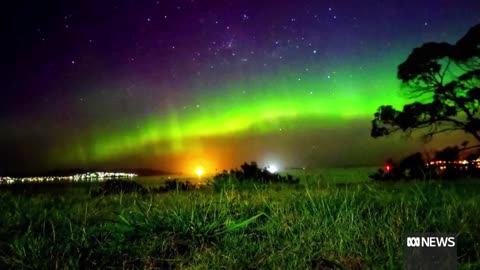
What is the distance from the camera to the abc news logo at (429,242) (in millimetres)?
2533

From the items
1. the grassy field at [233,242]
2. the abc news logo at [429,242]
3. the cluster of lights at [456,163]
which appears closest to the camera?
the abc news logo at [429,242]

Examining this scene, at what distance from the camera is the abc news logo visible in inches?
99.7

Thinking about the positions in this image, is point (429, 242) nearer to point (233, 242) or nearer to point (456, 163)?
point (233, 242)

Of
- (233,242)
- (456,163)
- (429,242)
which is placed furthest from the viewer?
(456,163)

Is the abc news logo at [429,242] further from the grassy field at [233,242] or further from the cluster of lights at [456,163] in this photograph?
the cluster of lights at [456,163]

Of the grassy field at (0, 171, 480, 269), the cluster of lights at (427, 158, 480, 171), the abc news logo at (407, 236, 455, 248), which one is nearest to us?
the abc news logo at (407, 236, 455, 248)

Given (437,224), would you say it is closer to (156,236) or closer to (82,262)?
(156,236)

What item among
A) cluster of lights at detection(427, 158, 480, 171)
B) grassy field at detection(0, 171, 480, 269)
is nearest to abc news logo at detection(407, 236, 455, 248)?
grassy field at detection(0, 171, 480, 269)

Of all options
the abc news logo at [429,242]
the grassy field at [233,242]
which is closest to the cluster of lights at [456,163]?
the grassy field at [233,242]

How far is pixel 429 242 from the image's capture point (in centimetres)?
256

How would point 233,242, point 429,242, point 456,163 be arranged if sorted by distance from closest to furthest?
point 429,242, point 233,242, point 456,163

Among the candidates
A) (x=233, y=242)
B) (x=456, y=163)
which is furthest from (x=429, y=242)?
(x=456, y=163)

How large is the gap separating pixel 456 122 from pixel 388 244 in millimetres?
18008

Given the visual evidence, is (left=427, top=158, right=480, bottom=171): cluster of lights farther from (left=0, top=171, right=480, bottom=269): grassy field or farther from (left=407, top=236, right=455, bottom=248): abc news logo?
(left=407, top=236, right=455, bottom=248): abc news logo
